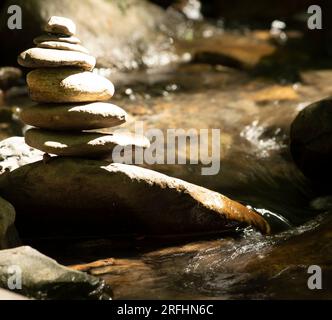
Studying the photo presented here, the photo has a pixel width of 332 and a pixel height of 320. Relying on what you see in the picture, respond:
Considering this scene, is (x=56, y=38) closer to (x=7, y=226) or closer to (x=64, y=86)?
(x=64, y=86)

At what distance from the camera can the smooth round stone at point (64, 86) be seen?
4.81 m

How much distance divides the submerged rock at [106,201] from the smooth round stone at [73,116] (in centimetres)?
29

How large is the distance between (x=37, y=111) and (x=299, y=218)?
2515 mm

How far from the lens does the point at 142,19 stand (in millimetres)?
11312

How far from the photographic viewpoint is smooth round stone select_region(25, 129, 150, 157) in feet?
15.9

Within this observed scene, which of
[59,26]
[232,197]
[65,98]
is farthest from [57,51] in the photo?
[232,197]

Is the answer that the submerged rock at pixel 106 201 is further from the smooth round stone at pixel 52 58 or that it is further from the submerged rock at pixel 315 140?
the submerged rock at pixel 315 140

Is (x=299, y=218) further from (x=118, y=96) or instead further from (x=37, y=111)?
(x=118, y=96)

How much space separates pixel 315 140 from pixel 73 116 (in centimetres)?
261

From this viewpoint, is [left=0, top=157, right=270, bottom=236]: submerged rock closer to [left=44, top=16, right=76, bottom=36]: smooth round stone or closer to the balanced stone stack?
the balanced stone stack

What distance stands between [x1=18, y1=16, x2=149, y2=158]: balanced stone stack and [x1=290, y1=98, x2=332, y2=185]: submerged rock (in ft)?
6.76

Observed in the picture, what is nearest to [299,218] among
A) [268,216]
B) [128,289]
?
[268,216]

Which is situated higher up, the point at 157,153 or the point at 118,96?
the point at 118,96

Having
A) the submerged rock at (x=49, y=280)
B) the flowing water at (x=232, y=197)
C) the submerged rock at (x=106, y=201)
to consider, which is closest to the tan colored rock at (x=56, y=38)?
the submerged rock at (x=106, y=201)
